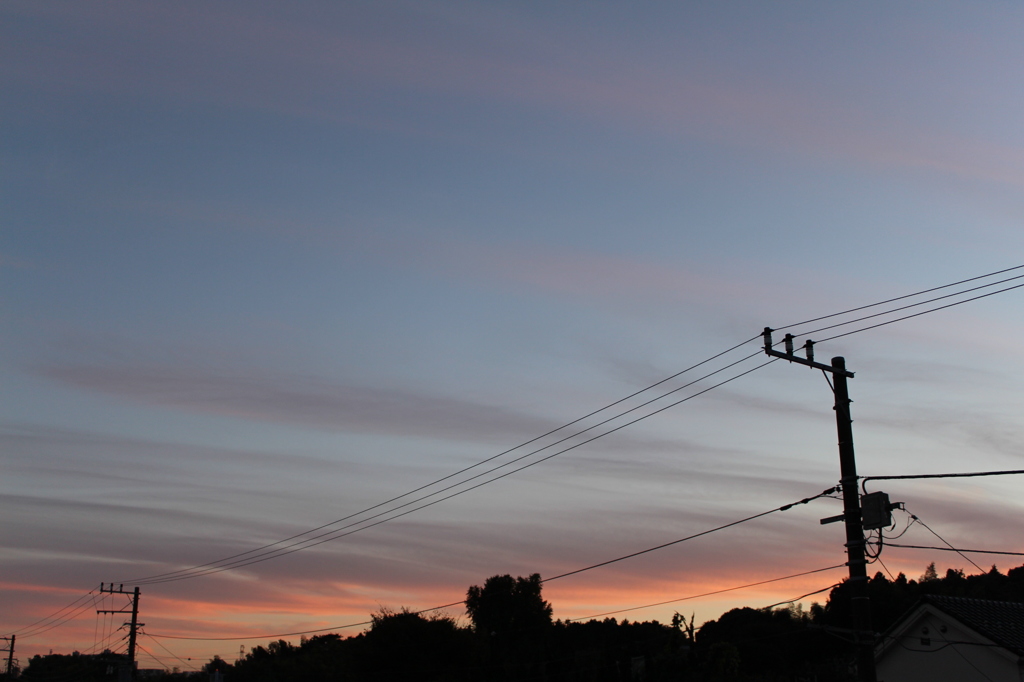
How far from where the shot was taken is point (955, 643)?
37.8m

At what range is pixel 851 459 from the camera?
22.7m

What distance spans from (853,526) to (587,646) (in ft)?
348

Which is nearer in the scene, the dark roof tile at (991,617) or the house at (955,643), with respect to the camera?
the house at (955,643)

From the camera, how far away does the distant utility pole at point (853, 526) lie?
2133 cm

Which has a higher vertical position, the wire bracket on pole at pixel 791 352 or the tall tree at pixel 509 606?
the wire bracket on pole at pixel 791 352

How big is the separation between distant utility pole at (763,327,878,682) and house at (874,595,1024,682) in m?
17.3

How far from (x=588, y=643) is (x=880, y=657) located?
86767 mm

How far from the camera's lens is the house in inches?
1420

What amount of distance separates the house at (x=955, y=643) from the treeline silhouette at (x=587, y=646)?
73.2 feet

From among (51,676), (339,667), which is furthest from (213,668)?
(339,667)

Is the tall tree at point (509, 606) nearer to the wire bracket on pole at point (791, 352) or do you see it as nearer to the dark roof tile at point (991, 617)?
the dark roof tile at point (991, 617)

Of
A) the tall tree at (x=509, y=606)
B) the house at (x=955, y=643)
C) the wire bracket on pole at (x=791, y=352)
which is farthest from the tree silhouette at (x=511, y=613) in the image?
the wire bracket on pole at (x=791, y=352)

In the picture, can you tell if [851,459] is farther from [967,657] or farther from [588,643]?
[588,643]

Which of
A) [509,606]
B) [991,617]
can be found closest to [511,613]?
[509,606]
